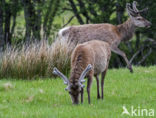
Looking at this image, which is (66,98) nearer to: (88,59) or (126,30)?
(88,59)

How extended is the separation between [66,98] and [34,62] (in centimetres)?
339

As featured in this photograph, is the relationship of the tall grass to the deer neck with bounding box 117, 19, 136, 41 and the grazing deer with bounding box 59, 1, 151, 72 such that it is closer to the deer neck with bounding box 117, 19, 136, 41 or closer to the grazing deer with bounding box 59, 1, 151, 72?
the grazing deer with bounding box 59, 1, 151, 72

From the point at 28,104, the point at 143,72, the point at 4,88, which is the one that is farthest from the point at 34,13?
the point at 28,104

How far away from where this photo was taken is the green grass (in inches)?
295

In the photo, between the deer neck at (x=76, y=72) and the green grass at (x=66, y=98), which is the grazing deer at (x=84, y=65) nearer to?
the deer neck at (x=76, y=72)

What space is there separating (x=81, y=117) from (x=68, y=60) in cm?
566

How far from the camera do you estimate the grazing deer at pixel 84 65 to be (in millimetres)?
7879

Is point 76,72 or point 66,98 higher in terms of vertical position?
point 76,72

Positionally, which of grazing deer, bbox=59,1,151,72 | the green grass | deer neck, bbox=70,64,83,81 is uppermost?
deer neck, bbox=70,64,83,81

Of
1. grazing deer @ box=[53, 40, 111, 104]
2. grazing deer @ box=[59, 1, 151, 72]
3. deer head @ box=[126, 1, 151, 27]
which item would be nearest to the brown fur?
grazing deer @ box=[53, 40, 111, 104]

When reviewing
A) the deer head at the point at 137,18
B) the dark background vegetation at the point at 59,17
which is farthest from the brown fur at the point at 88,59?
the dark background vegetation at the point at 59,17

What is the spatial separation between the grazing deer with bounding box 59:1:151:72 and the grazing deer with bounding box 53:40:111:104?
4236mm

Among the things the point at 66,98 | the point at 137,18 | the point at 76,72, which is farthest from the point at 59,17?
the point at 76,72

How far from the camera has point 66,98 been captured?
9188 millimetres
